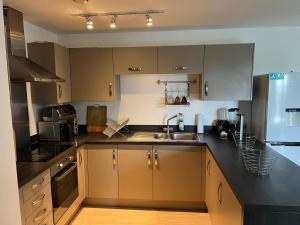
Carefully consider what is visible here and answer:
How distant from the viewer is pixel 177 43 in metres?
3.13

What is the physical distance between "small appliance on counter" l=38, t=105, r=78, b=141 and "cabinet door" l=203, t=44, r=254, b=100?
68.7 inches

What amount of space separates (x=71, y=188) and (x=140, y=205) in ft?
3.01

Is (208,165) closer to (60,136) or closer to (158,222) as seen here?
(158,222)

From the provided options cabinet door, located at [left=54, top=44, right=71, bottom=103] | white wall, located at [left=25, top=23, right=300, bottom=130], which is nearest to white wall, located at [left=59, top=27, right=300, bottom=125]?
white wall, located at [left=25, top=23, right=300, bottom=130]

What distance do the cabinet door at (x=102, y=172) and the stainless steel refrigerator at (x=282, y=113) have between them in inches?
70.5

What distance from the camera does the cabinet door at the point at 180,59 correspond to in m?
2.82

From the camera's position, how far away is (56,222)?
213 centimetres

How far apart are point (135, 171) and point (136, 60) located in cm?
137

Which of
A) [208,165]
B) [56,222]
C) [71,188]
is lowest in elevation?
[56,222]

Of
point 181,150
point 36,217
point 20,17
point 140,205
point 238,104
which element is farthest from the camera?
point 238,104

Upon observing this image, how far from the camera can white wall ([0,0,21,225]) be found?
3.67 feet

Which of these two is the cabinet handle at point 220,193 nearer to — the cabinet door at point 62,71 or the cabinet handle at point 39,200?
the cabinet handle at point 39,200

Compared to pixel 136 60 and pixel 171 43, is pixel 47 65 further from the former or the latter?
pixel 171 43

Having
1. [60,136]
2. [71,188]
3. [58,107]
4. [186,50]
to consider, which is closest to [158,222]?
[71,188]
